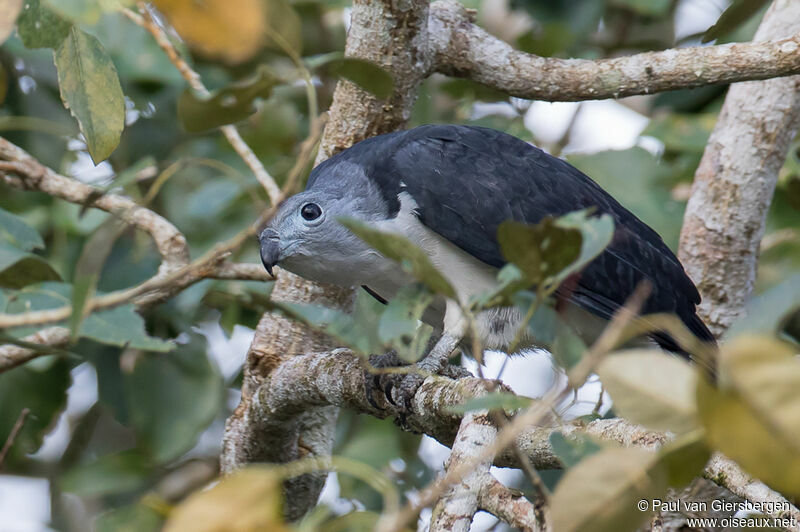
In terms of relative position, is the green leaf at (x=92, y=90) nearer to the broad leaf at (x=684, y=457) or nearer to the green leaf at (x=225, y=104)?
the green leaf at (x=225, y=104)

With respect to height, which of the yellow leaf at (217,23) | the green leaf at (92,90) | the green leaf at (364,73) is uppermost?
the green leaf at (364,73)

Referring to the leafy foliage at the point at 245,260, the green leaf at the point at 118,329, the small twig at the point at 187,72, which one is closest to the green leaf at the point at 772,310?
the leafy foliage at the point at 245,260

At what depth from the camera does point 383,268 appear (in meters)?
3.05

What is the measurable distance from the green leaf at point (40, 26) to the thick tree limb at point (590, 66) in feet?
4.95

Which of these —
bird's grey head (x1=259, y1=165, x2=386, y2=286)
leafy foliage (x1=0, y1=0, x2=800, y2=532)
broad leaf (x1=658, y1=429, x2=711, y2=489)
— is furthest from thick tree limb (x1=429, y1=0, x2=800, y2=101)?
broad leaf (x1=658, y1=429, x2=711, y2=489)

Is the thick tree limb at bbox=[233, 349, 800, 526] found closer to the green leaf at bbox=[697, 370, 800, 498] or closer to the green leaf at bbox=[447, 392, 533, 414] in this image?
the green leaf at bbox=[447, 392, 533, 414]

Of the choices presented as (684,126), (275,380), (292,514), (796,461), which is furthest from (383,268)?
(796,461)

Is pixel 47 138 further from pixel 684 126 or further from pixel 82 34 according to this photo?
pixel 684 126

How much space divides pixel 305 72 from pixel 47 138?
3043 millimetres

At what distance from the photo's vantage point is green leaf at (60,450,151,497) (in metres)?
3.54

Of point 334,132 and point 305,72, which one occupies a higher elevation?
point 334,132

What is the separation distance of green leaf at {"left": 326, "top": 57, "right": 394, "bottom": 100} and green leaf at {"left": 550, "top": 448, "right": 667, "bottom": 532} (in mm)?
1048

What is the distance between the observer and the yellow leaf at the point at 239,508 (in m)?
0.83

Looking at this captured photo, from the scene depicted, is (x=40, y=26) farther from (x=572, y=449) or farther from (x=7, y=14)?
(x=572, y=449)
